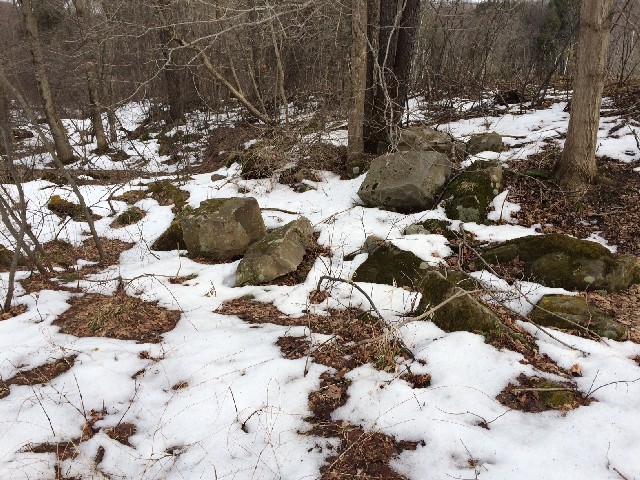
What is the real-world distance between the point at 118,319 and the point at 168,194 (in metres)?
5.23

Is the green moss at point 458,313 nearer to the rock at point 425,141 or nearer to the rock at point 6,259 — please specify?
the rock at point 425,141

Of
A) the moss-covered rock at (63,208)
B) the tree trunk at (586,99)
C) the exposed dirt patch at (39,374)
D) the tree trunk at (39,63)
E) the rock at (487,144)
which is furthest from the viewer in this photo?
the tree trunk at (39,63)

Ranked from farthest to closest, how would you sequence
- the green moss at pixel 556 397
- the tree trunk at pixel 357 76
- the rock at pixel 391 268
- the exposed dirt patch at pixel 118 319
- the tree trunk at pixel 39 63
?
1. the tree trunk at pixel 39 63
2. the tree trunk at pixel 357 76
3. the rock at pixel 391 268
4. the exposed dirt patch at pixel 118 319
5. the green moss at pixel 556 397

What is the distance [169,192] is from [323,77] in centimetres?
785

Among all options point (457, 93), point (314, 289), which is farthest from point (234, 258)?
point (457, 93)

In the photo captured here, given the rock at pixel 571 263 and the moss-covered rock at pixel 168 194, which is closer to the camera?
the rock at pixel 571 263

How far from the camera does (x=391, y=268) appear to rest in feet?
16.1

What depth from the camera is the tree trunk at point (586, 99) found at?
5184 millimetres

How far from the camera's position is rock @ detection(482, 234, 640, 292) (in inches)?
165

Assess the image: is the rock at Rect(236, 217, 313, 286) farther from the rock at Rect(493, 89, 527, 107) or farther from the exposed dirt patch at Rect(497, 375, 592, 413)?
the rock at Rect(493, 89, 527, 107)

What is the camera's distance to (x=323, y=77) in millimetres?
14180

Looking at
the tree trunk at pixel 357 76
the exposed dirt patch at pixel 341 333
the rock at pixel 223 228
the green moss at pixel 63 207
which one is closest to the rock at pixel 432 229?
the exposed dirt patch at pixel 341 333

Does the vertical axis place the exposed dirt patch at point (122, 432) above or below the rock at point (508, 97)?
below

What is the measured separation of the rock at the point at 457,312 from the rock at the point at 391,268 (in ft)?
2.35
